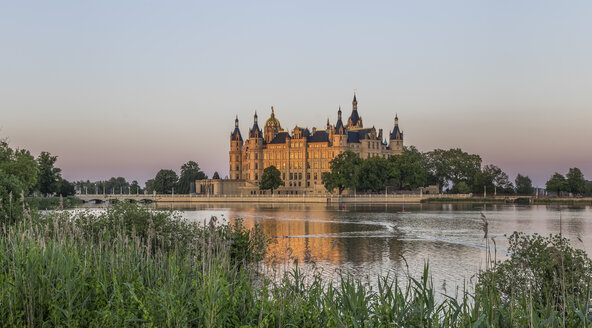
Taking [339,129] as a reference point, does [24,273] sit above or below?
below

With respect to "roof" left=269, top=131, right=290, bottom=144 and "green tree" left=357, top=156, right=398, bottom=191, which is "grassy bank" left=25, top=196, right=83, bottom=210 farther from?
"roof" left=269, top=131, right=290, bottom=144

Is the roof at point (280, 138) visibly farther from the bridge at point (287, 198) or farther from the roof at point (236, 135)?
the bridge at point (287, 198)

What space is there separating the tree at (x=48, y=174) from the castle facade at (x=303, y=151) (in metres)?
69.0

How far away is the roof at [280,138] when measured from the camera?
170 m

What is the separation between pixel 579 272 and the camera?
35.2 feet

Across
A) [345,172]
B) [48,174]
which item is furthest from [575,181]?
[48,174]

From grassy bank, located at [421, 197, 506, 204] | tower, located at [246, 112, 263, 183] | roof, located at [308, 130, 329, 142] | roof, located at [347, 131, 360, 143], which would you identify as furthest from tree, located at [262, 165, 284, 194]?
grassy bank, located at [421, 197, 506, 204]

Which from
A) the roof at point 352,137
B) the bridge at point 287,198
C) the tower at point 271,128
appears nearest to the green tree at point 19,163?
the bridge at point 287,198

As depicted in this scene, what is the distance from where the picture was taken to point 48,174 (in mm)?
83938

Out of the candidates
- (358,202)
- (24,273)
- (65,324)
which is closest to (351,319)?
(65,324)

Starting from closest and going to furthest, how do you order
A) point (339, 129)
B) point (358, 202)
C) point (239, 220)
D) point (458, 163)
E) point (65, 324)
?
1. point (65, 324)
2. point (239, 220)
3. point (358, 202)
4. point (458, 163)
5. point (339, 129)

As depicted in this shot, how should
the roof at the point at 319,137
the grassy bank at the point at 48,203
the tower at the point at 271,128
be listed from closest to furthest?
the grassy bank at the point at 48,203 → the roof at the point at 319,137 → the tower at the point at 271,128

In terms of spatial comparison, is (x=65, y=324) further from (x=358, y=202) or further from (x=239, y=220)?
(x=358, y=202)

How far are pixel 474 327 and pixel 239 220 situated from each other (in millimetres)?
12174
